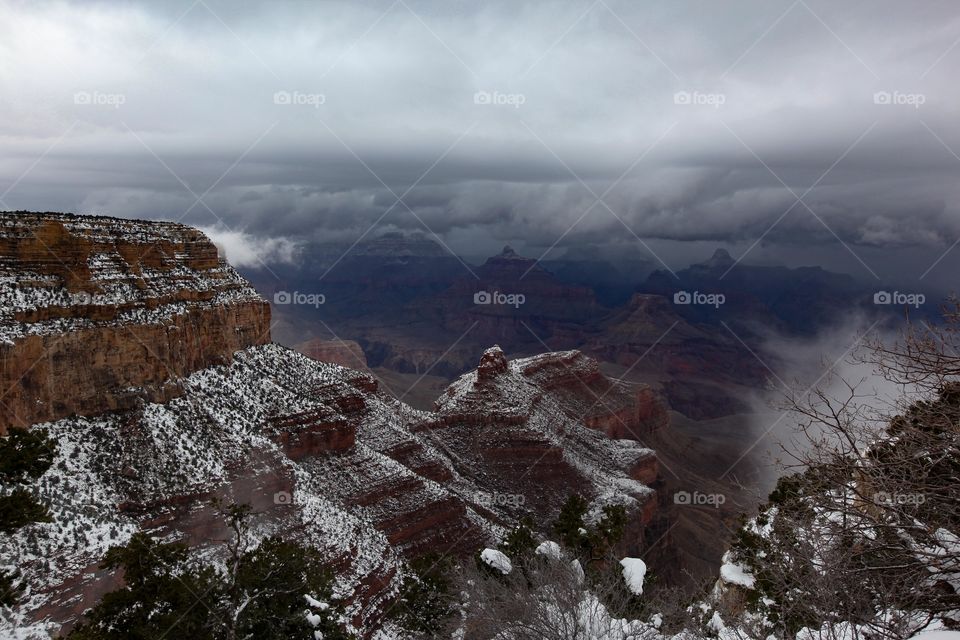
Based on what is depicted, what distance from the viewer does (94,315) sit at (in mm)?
32375

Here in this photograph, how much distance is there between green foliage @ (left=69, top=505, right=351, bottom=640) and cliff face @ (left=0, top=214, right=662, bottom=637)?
9356mm

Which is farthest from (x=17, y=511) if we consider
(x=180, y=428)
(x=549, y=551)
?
(x=180, y=428)

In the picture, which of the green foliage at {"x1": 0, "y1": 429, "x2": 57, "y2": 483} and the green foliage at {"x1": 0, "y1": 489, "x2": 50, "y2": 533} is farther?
the green foliage at {"x1": 0, "y1": 429, "x2": 57, "y2": 483}

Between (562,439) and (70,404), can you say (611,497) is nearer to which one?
(562,439)

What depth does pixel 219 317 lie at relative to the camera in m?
42.7

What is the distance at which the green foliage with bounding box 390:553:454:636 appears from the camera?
27.5m

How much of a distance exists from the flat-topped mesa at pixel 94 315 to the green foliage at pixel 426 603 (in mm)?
20284

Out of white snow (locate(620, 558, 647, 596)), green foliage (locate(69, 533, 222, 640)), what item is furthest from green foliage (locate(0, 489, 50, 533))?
white snow (locate(620, 558, 647, 596))

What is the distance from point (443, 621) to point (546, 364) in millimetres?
61341

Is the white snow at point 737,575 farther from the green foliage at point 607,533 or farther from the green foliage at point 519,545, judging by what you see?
the green foliage at point 519,545

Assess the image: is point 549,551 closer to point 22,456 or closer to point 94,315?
point 22,456

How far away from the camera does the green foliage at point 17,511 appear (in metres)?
15.4

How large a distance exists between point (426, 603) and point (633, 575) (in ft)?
37.0

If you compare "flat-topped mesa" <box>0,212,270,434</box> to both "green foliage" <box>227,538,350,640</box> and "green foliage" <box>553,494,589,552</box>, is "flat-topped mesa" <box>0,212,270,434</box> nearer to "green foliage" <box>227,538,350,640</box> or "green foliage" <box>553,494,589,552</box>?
"green foliage" <box>227,538,350,640</box>
